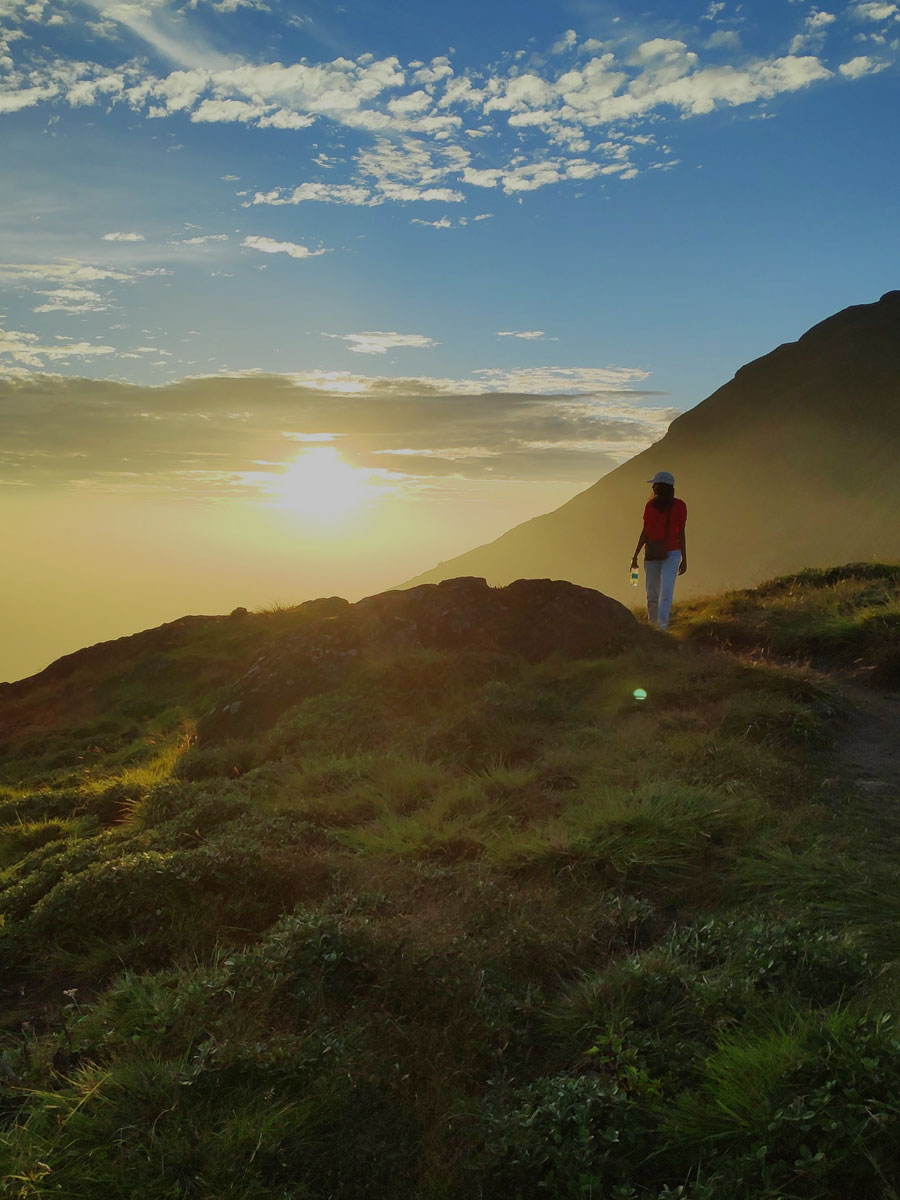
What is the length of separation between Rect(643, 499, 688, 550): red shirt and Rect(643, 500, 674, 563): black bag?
0.07ft

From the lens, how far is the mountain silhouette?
10100 centimetres

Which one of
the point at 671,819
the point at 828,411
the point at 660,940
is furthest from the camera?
the point at 828,411

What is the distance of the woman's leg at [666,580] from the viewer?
44.7 feet

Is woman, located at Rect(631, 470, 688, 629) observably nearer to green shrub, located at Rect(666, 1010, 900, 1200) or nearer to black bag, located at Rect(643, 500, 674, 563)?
black bag, located at Rect(643, 500, 674, 563)

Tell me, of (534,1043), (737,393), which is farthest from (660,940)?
(737,393)

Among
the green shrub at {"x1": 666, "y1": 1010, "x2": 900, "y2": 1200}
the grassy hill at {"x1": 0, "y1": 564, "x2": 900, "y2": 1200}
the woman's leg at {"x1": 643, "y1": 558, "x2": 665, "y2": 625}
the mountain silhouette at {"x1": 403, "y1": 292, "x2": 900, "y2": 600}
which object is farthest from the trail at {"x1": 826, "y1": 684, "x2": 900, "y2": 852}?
the mountain silhouette at {"x1": 403, "y1": 292, "x2": 900, "y2": 600}

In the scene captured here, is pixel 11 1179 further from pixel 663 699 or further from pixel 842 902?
pixel 663 699

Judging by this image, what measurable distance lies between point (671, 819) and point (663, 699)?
3.58 m

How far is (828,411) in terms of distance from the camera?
122 metres

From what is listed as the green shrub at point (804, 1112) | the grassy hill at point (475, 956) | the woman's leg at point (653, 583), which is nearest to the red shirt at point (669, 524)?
the woman's leg at point (653, 583)

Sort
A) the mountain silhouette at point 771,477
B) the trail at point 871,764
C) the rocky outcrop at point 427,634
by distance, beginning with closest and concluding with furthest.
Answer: the trail at point 871,764 → the rocky outcrop at point 427,634 → the mountain silhouette at point 771,477

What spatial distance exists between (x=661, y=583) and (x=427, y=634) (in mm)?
4282

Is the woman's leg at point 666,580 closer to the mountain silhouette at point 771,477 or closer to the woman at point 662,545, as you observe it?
the woman at point 662,545

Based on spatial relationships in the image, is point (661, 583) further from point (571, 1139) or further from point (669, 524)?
point (571, 1139)
